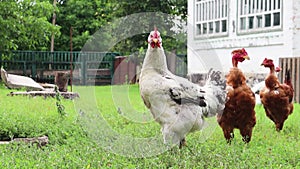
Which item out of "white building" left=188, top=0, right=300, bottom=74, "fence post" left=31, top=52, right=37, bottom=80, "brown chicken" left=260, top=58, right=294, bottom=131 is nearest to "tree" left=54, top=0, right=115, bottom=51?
"fence post" left=31, top=52, right=37, bottom=80

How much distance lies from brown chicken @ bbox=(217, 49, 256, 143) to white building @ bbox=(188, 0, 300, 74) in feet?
17.5

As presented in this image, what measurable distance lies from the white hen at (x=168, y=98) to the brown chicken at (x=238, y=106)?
81cm

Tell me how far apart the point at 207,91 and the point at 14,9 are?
16.6 meters

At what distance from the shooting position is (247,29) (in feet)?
56.7

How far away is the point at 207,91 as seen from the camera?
6.98 m

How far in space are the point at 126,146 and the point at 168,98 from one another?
750 mm

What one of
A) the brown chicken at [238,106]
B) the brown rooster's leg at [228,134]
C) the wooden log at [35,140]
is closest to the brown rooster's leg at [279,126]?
the brown chicken at [238,106]

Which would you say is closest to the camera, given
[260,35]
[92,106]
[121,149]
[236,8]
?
[121,149]

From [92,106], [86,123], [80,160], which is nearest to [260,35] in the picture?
[92,106]

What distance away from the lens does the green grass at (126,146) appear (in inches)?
221

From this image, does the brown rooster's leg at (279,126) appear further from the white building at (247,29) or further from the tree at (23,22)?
the tree at (23,22)

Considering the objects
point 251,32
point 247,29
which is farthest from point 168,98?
point 247,29

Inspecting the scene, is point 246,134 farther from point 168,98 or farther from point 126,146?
point 126,146

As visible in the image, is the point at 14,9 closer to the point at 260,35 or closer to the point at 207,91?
the point at 260,35
